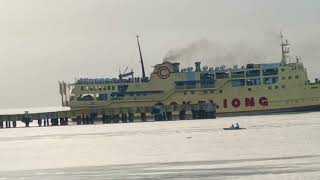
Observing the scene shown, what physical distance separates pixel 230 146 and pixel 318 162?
35.3 ft

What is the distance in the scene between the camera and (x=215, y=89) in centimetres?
Answer: 10006

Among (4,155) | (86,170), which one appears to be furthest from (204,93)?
(86,170)

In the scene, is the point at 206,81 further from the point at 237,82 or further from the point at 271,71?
the point at 271,71

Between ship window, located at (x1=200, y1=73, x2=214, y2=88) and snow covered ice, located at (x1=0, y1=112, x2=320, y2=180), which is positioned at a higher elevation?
ship window, located at (x1=200, y1=73, x2=214, y2=88)

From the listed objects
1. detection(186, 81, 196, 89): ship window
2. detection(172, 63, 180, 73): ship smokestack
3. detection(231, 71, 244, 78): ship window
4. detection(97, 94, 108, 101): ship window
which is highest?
detection(172, 63, 180, 73): ship smokestack

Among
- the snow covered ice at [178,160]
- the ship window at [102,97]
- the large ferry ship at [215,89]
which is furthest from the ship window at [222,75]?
the snow covered ice at [178,160]

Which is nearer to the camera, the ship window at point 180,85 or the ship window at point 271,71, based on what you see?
the ship window at point 271,71

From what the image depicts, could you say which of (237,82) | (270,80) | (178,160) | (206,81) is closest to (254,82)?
(270,80)

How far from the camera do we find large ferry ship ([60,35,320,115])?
98.0 metres

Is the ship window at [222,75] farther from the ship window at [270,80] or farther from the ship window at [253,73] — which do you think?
the ship window at [270,80]

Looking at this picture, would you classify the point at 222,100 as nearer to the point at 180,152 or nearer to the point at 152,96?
the point at 152,96

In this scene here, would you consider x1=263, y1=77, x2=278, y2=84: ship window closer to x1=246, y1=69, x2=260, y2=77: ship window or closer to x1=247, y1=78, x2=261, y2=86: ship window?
x1=247, y1=78, x2=261, y2=86: ship window

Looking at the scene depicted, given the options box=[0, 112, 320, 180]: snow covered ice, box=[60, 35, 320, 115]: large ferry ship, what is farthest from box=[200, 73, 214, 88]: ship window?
box=[0, 112, 320, 180]: snow covered ice

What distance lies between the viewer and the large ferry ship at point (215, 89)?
9800cm
